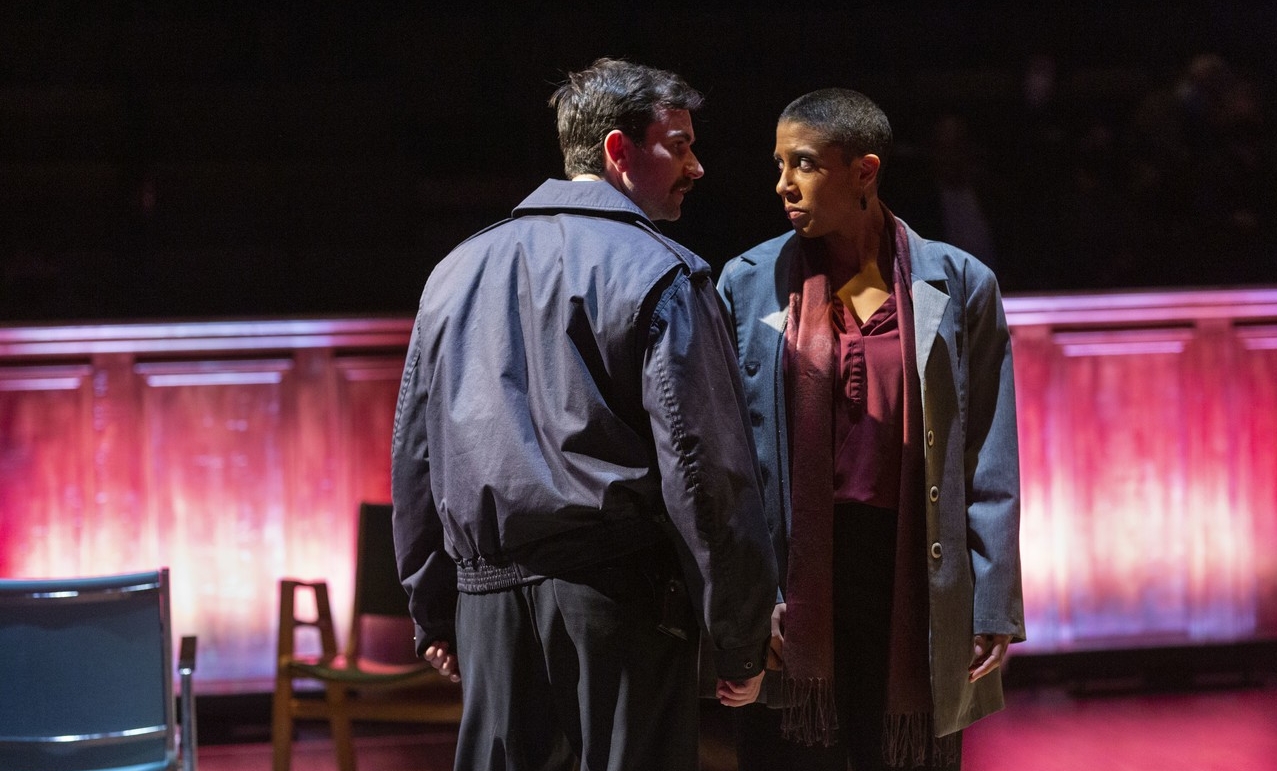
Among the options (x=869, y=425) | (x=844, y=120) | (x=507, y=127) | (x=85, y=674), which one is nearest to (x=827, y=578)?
(x=869, y=425)

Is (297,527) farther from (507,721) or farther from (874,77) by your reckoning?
(874,77)

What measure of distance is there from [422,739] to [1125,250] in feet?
9.30

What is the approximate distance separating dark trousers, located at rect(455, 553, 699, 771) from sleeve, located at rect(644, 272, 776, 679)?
0.23 ft

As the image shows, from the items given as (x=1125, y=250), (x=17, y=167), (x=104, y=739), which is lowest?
(x=104, y=739)

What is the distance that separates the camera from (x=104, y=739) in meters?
2.36

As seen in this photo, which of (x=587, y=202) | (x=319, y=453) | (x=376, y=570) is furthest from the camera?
(x=319, y=453)

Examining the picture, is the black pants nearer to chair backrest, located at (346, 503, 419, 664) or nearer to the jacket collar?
the jacket collar

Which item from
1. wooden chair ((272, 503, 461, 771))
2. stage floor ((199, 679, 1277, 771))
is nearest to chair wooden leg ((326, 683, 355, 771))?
wooden chair ((272, 503, 461, 771))

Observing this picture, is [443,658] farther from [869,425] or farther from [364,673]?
[364,673]

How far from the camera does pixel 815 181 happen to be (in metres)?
1.93

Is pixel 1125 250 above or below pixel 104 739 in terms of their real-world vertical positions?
above

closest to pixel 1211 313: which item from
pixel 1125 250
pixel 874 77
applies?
pixel 1125 250

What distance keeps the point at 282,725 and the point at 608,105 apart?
2.19 m

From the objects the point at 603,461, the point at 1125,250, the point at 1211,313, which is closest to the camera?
the point at 603,461
